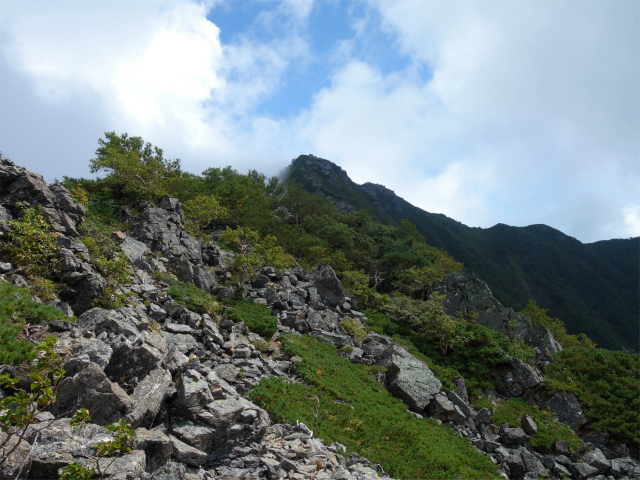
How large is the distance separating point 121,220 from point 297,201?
37.5 meters

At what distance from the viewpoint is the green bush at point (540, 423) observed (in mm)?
20094

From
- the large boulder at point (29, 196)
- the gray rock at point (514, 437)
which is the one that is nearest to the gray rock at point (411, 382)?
the gray rock at point (514, 437)

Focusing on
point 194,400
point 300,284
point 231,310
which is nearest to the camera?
point 194,400

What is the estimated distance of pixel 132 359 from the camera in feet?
34.3

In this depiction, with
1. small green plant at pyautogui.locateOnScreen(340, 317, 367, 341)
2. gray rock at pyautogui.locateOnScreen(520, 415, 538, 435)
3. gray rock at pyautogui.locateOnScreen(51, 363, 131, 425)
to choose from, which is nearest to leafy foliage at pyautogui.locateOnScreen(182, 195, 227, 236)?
small green plant at pyautogui.locateOnScreen(340, 317, 367, 341)

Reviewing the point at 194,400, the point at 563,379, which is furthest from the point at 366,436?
the point at 563,379

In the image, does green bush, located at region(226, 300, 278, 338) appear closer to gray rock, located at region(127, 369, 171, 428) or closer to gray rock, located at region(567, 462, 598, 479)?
gray rock, located at region(127, 369, 171, 428)

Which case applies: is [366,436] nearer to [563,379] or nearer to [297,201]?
[563,379]

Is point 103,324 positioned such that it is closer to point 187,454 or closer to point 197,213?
point 187,454

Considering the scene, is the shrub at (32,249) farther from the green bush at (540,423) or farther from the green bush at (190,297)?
the green bush at (540,423)

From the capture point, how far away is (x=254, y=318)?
21.9m

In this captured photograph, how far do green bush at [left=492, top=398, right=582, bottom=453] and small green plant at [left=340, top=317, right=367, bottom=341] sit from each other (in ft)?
35.1

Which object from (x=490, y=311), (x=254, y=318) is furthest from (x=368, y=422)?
(x=490, y=311)

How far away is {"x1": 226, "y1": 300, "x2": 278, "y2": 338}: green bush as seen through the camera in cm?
2111
